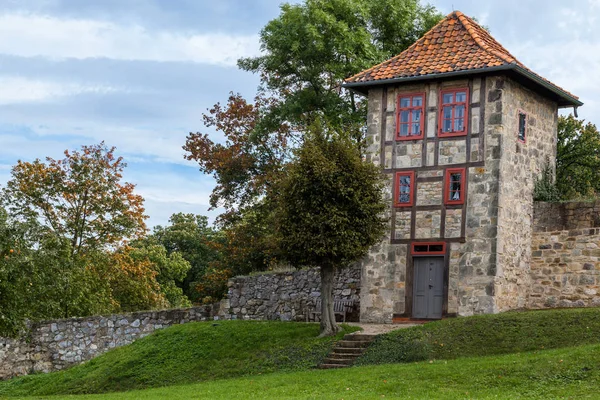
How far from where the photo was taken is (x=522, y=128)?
99.7ft

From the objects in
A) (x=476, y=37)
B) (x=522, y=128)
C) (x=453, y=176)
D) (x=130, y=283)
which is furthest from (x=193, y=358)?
(x=130, y=283)

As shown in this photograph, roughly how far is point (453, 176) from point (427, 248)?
7.48ft

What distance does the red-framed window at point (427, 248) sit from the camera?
2939 cm

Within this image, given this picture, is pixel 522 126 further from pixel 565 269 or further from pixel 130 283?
pixel 130 283

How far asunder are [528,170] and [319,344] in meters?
9.11

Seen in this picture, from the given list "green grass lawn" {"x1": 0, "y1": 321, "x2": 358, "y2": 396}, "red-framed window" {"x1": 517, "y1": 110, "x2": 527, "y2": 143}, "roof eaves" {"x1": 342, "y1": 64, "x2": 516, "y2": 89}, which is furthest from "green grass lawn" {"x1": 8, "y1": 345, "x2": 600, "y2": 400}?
"red-framed window" {"x1": 517, "y1": 110, "x2": 527, "y2": 143}

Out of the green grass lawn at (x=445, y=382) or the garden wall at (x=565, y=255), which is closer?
the green grass lawn at (x=445, y=382)

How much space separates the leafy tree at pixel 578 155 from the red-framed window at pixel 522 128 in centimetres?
957

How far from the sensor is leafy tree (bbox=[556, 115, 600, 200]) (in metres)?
40.1

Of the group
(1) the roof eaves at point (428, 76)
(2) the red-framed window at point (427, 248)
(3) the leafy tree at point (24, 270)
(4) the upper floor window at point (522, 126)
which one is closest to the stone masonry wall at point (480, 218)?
(2) the red-framed window at point (427, 248)

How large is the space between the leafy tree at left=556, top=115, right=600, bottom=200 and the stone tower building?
31.9 feet

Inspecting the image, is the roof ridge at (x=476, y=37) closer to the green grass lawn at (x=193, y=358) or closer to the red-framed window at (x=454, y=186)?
the red-framed window at (x=454, y=186)

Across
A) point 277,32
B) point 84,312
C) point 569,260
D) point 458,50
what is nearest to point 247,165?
point 277,32

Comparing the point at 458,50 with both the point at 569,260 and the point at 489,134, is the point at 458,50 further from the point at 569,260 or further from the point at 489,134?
the point at 569,260
